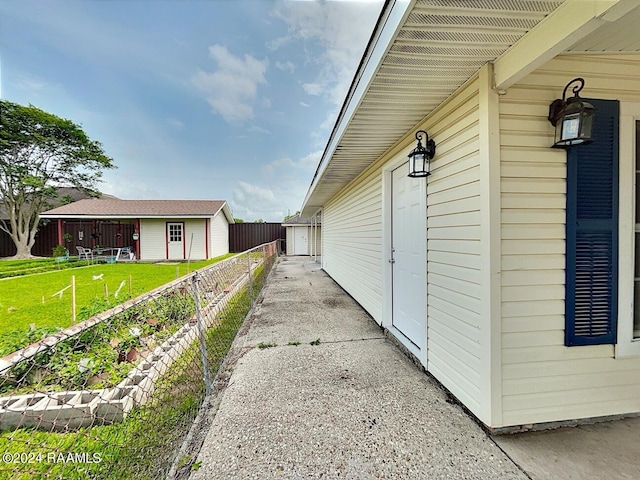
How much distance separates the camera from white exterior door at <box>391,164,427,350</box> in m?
2.81

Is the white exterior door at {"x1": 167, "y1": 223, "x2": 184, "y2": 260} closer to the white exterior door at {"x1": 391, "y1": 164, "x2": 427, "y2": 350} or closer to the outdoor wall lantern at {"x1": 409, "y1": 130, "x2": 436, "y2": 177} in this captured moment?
the white exterior door at {"x1": 391, "y1": 164, "x2": 427, "y2": 350}

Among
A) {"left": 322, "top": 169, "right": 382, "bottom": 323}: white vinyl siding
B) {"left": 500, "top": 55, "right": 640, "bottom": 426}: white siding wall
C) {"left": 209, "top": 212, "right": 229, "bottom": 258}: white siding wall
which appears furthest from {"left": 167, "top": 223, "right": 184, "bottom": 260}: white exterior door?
{"left": 500, "top": 55, "right": 640, "bottom": 426}: white siding wall

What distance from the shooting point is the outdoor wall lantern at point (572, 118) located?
5.49 feet

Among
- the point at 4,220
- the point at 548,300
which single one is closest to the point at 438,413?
the point at 548,300

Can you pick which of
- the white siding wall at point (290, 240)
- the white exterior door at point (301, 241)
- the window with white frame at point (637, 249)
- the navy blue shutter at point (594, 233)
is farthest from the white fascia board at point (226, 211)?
the window with white frame at point (637, 249)

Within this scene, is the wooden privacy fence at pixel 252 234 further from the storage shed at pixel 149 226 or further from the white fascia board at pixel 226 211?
the storage shed at pixel 149 226

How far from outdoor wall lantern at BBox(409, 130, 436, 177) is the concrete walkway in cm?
197

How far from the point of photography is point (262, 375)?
8.68ft

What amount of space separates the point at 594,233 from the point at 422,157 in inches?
54.4

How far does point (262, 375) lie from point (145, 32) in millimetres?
9343

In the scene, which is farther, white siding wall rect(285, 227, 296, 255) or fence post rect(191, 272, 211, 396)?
white siding wall rect(285, 227, 296, 255)

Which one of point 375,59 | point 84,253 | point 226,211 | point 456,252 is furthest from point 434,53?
point 226,211

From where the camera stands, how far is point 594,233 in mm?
1835

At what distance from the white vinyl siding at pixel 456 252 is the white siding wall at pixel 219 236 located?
1436 cm
